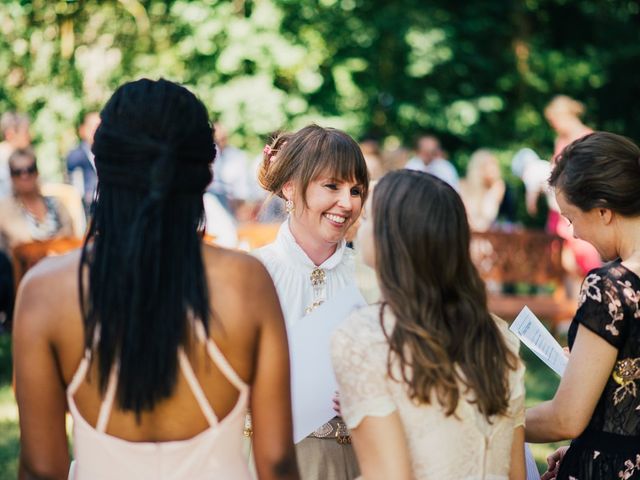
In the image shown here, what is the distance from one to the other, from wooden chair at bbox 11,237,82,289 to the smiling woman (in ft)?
17.1

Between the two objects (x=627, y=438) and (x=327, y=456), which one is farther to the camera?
(x=327, y=456)

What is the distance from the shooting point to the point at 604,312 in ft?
9.66

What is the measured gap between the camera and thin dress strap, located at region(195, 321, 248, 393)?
7.69 feet

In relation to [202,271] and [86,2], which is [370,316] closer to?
[202,271]

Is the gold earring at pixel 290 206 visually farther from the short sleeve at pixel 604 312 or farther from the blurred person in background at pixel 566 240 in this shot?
the blurred person in background at pixel 566 240

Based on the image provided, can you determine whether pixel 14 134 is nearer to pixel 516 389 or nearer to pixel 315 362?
pixel 315 362

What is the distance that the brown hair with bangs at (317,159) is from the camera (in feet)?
12.2

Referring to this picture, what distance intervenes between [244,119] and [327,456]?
11653 millimetres

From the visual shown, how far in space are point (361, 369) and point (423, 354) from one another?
0.15m

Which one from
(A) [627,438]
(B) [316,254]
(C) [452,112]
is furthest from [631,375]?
(C) [452,112]

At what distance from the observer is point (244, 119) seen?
48.8 feet

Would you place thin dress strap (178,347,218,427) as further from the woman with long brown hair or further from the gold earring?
the gold earring

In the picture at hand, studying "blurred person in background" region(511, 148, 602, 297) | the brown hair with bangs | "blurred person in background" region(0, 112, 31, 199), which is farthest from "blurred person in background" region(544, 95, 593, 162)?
the brown hair with bangs

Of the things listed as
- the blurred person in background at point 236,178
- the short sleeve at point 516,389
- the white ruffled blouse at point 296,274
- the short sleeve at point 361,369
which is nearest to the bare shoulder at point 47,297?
the short sleeve at point 361,369
